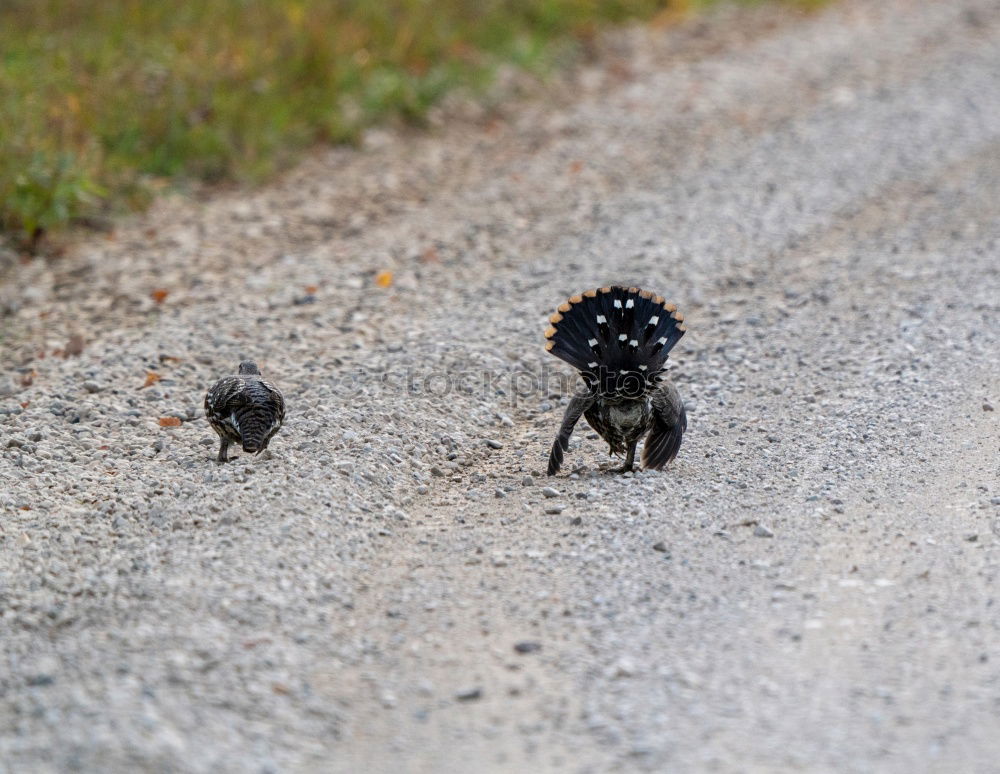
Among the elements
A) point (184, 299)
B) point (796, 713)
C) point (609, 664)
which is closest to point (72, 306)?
point (184, 299)

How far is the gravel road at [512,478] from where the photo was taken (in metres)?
4.03

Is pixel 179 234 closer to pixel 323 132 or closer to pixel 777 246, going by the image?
pixel 323 132

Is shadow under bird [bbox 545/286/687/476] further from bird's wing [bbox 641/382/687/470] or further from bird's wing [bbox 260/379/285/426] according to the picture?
bird's wing [bbox 260/379/285/426]

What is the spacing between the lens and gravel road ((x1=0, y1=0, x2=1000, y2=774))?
4.03m

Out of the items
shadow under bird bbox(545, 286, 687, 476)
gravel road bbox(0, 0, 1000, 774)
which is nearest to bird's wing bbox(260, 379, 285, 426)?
gravel road bbox(0, 0, 1000, 774)

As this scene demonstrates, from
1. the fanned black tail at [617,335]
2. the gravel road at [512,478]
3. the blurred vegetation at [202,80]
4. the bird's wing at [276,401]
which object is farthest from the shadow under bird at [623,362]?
the blurred vegetation at [202,80]

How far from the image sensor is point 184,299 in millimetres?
8086

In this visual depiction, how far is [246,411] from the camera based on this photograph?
5617 millimetres

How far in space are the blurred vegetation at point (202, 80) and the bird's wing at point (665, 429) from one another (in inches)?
195

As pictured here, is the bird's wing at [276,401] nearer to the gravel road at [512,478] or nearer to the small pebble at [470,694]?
the gravel road at [512,478]

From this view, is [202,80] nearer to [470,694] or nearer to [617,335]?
[617,335]

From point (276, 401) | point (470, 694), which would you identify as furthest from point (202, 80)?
point (470, 694)

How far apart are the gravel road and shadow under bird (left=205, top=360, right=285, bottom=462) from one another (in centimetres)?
15

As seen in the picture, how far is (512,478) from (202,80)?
602 cm
